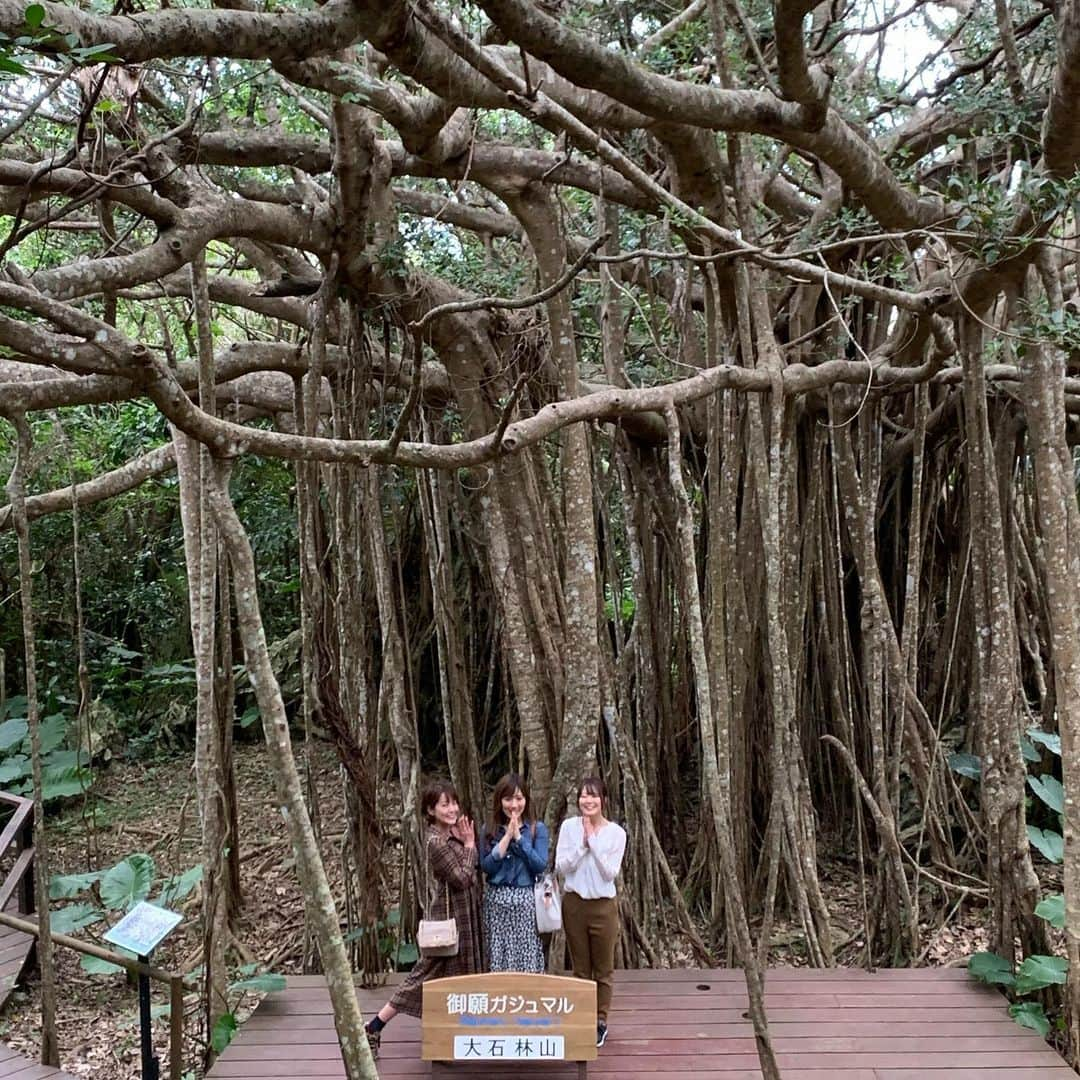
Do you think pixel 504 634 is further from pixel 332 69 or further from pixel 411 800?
pixel 332 69

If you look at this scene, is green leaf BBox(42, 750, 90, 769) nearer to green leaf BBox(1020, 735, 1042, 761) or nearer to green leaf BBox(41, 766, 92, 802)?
green leaf BBox(41, 766, 92, 802)

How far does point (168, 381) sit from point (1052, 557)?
2464mm

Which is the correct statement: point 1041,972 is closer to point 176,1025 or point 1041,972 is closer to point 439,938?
point 439,938

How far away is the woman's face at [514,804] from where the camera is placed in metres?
2.84

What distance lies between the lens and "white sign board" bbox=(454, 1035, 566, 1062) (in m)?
2.64

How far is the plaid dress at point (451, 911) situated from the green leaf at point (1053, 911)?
1606mm

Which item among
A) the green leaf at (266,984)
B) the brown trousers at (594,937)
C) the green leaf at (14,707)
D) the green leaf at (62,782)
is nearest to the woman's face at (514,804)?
the brown trousers at (594,937)

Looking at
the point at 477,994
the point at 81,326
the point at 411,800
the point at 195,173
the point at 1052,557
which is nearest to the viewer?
the point at 81,326

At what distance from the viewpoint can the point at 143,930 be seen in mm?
2797

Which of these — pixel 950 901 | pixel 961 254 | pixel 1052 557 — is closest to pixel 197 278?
pixel 961 254

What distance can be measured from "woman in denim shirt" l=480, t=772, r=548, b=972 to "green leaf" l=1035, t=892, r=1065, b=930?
4.77ft

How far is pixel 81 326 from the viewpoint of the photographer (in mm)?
1991

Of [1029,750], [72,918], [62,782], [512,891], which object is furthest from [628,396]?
[62,782]

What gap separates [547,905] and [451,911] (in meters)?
0.27
